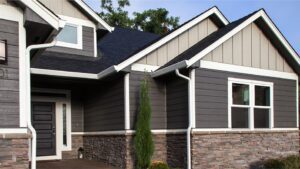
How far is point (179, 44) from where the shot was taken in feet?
38.8

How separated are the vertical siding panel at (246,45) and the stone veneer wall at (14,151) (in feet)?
23.0

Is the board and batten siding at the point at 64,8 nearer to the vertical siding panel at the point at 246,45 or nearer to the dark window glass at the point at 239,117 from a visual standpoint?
the vertical siding panel at the point at 246,45

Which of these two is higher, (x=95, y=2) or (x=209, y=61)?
(x=95, y=2)

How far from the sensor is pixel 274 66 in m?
11.9

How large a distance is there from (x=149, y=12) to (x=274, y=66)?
19802mm

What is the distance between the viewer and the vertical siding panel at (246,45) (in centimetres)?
1116

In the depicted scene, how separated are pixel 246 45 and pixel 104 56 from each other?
16.7 ft

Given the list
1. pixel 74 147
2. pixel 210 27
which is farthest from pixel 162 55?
pixel 74 147

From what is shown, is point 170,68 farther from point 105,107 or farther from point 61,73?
point 61,73

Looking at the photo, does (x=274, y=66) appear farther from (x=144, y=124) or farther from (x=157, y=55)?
(x=144, y=124)

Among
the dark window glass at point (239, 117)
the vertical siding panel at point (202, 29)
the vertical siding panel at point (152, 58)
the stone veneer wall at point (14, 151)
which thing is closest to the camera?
the stone veneer wall at point (14, 151)

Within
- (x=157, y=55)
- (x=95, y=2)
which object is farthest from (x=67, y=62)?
(x=95, y=2)

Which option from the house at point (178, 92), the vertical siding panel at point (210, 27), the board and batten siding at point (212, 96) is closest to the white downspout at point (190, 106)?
the house at point (178, 92)

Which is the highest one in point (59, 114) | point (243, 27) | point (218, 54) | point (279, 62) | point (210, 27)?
point (210, 27)
